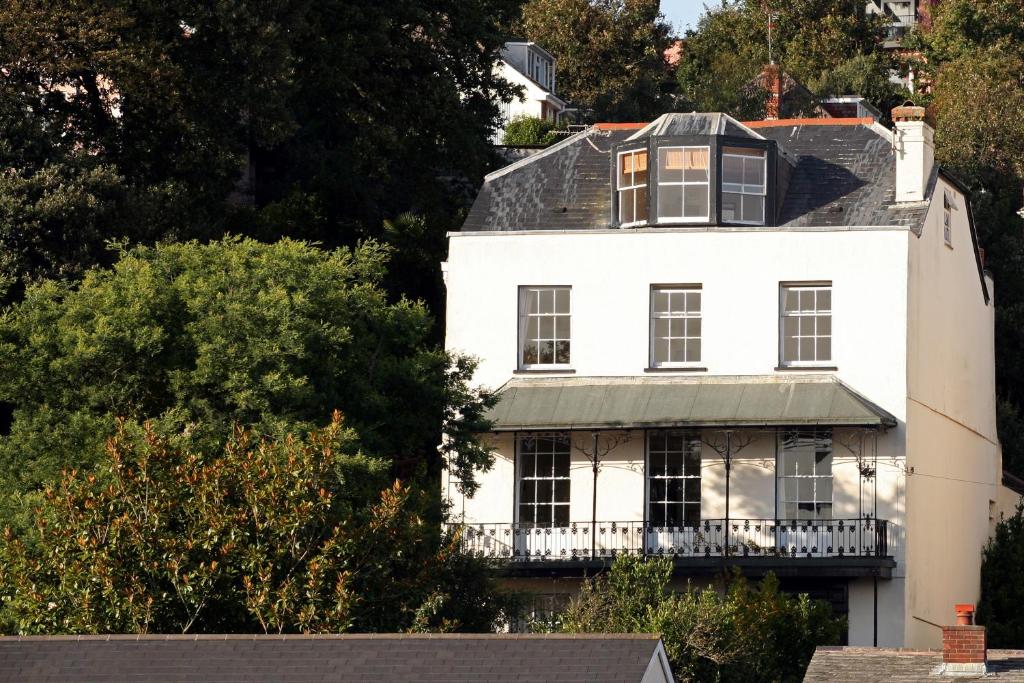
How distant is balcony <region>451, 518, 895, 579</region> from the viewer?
39.0 meters

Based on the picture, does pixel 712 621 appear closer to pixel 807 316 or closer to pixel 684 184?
pixel 807 316

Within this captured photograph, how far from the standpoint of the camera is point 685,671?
31.6m

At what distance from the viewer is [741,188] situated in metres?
41.4

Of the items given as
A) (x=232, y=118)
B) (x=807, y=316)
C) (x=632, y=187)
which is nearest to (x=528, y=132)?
(x=232, y=118)

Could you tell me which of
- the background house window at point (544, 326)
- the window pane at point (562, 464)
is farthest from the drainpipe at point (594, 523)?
the background house window at point (544, 326)

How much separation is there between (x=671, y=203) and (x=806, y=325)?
3.48 meters

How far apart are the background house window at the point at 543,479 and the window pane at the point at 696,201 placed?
4825 mm

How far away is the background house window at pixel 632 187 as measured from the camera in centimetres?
4169

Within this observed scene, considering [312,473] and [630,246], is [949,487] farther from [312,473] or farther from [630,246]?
[312,473]

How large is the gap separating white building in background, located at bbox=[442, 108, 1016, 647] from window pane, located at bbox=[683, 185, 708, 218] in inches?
1.0

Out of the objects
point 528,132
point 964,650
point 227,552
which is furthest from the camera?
point 528,132

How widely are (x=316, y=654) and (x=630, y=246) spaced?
17067 mm

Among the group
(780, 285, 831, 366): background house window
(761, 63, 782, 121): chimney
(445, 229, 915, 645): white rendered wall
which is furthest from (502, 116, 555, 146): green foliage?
(780, 285, 831, 366): background house window

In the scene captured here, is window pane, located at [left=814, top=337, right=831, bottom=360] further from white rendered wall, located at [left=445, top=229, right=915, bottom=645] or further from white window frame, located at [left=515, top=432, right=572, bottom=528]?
white window frame, located at [left=515, top=432, right=572, bottom=528]
